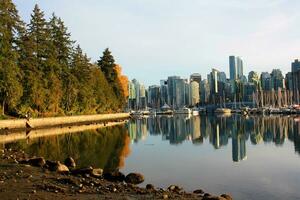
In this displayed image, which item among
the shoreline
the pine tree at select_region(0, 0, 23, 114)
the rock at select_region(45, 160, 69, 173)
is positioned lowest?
the rock at select_region(45, 160, 69, 173)

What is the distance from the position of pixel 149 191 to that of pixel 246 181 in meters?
8.22

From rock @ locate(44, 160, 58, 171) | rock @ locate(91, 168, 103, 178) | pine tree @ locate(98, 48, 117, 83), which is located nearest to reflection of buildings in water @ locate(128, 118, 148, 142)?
rock @ locate(44, 160, 58, 171)

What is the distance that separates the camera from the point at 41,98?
80.2 meters

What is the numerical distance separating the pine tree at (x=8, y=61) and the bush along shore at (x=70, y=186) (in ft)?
140

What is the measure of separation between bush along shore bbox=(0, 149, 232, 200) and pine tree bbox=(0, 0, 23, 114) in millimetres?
42758

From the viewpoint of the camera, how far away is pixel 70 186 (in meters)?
19.5

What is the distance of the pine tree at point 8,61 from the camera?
2601 inches

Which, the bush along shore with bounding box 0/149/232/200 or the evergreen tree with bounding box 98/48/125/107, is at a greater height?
the evergreen tree with bounding box 98/48/125/107

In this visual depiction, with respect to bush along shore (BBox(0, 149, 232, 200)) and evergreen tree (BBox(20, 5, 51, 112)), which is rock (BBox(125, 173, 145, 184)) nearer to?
bush along shore (BBox(0, 149, 232, 200))

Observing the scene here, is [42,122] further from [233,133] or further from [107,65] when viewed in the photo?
[107,65]

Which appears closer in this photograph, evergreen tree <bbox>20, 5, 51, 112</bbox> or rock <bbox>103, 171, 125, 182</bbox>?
rock <bbox>103, 171, 125, 182</bbox>

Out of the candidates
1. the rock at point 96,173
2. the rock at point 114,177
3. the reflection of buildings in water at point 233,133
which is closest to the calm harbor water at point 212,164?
the reflection of buildings in water at point 233,133

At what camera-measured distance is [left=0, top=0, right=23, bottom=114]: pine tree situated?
6606cm

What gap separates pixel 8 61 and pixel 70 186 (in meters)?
51.5
